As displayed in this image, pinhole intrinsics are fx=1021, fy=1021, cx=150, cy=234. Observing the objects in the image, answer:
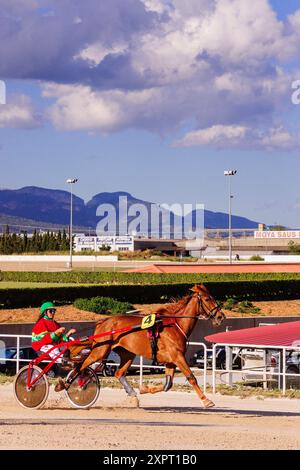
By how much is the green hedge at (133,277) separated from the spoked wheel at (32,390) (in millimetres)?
38458

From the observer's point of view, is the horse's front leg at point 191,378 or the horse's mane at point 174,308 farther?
the horse's mane at point 174,308

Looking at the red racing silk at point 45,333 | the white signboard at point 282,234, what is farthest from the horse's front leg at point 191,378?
the white signboard at point 282,234

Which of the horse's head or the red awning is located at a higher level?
the horse's head

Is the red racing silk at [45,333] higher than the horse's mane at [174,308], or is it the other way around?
the horse's mane at [174,308]

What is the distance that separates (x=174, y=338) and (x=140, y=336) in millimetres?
558

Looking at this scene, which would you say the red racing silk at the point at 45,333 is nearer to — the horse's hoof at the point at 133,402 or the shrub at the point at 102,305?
the horse's hoof at the point at 133,402

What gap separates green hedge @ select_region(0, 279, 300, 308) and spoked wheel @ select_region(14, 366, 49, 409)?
89.3ft

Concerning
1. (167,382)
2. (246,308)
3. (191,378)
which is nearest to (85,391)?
(167,382)

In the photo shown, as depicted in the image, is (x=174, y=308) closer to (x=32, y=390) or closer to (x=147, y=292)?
(x=32, y=390)

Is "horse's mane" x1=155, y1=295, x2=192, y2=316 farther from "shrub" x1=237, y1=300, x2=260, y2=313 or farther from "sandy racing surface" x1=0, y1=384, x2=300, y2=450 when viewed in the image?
"shrub" x1=237, y1=300, x2=260, y2=313

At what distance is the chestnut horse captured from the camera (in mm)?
15453

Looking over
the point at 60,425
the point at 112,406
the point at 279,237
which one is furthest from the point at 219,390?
the point at 279,237

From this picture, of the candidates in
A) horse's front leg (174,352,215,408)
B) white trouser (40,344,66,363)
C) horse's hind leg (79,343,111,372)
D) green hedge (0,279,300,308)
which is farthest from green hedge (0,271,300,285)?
horse's front leg (174,352,215,408)

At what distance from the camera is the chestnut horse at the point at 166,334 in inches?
608
